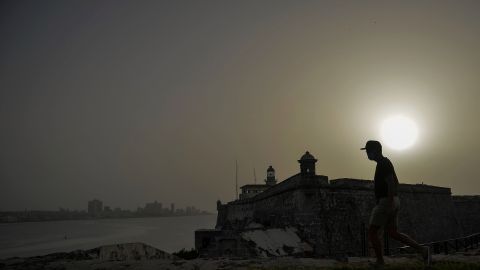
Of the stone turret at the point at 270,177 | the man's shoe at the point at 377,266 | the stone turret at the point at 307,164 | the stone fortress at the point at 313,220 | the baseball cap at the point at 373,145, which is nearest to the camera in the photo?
the man's shoe at the point at 377,266

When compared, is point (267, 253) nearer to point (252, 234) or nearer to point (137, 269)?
point (252, 234)

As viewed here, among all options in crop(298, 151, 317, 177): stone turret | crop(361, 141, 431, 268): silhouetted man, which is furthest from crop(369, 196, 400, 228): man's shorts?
crop(298, 151, 317, 177): stone turret

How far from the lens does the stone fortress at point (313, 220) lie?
16.4 meters

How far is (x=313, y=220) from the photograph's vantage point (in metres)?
17.5

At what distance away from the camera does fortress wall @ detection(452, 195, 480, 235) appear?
33306mm

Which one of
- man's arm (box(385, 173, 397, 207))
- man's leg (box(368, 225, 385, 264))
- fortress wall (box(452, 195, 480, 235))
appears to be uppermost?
man's arm (box(385, 173, 397, 207))

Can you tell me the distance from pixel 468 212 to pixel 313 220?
26.6m

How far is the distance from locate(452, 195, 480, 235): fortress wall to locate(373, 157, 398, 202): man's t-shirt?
34.9m

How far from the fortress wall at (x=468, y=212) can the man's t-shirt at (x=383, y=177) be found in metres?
34.9

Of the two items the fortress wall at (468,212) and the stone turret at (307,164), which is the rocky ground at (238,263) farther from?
the fortress wall at (468,212)

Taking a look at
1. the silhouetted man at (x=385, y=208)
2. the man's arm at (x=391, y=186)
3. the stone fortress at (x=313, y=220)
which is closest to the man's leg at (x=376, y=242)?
the silhouetted man at (x=385, y=208)

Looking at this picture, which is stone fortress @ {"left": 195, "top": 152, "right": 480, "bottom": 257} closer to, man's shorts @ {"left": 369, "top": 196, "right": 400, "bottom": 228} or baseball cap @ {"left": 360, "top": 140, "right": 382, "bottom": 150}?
man's shorts @ {"left": 369, "top": 196, "right": 400, "bottom": 228}

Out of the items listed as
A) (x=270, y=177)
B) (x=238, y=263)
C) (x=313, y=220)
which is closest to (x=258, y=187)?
(x=270, y=177)

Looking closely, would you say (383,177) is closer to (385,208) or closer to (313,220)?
(385,208)
